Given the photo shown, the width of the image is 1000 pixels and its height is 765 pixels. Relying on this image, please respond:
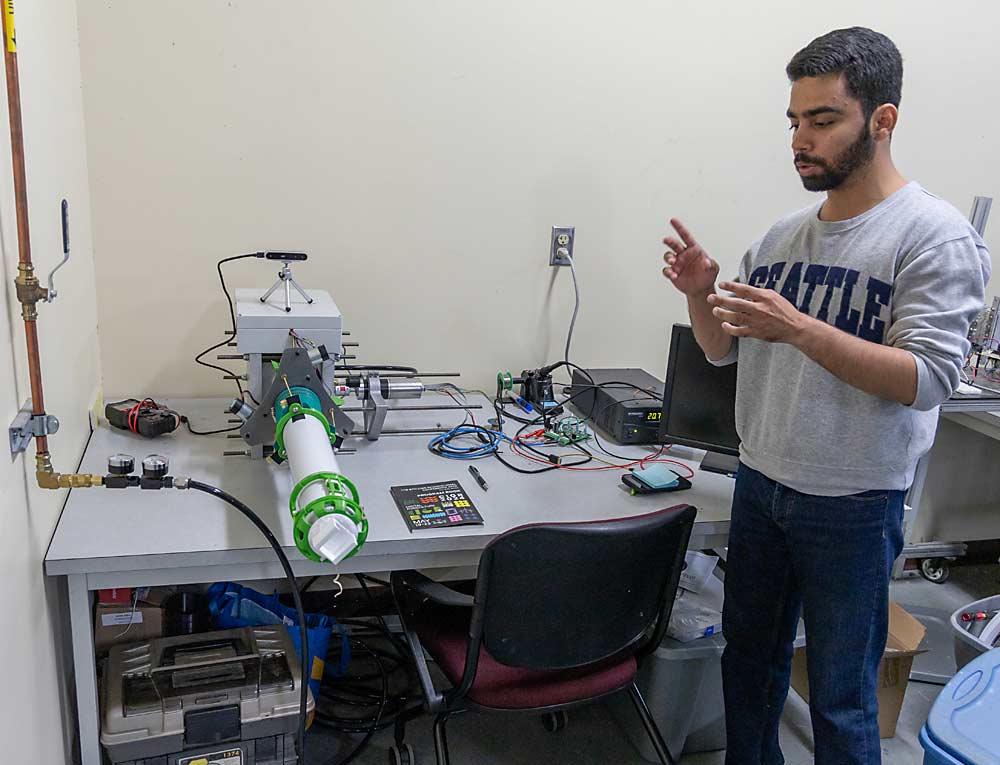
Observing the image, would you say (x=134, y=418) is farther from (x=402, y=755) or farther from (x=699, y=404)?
(x=699, y=404)

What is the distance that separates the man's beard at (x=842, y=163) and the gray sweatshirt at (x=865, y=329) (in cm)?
8

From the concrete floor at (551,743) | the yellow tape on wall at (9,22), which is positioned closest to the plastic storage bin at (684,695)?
the concrete floor at (551,743)

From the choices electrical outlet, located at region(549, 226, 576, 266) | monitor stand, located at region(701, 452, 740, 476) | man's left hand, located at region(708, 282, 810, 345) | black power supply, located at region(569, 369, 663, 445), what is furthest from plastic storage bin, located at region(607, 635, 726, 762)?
electrical outlet, located at region(549, 226, 576, 266)

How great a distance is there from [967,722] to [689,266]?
3.04 feet

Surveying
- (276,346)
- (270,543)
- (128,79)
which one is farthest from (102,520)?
(128,79)

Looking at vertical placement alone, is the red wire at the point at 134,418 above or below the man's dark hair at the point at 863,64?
below

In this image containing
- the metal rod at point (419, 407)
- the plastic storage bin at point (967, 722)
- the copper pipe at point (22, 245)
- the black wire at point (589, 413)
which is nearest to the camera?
the plastic storage bin at point (967, 722)

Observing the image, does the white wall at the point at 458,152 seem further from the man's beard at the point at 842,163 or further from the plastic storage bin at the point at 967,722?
the plastic storage bin at the point at 967,722

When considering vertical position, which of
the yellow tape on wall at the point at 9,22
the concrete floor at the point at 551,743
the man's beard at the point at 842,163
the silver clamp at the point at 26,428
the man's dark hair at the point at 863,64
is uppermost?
the man's dark hair at the point at 863,64

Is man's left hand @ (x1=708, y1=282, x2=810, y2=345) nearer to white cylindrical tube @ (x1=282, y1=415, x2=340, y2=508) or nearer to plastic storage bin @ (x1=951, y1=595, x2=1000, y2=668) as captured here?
white cylindrical tube @ (x1=282, y1=415, x2=340, y2=508)

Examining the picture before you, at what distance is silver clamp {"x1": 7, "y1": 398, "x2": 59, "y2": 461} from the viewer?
1191mm

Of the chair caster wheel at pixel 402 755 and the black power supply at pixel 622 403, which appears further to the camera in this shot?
the black power supply at pixel 622 403

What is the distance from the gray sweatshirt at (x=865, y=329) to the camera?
50.6 inches

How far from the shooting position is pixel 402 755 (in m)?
1.91
